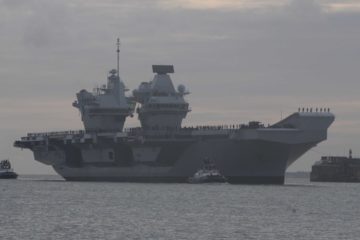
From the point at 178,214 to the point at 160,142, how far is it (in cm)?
5369

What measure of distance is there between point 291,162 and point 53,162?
3624 cm

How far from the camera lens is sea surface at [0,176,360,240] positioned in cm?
6812

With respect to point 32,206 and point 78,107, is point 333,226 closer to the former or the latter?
point 32,206

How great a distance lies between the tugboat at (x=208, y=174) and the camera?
427 feet

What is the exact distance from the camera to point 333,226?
2936 inches

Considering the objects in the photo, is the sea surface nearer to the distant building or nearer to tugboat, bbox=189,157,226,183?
tugboat, bbox=189,157,226,183

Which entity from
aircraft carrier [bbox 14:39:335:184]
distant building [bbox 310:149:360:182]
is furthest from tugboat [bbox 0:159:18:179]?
distant building [bbox 310:149:360:182]

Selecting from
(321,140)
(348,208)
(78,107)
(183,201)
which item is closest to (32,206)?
(183,201)

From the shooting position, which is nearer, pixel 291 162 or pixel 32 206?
pixel 32 206

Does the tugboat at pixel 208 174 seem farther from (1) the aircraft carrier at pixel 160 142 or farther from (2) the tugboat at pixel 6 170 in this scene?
(2) the tugboat at pixel 6 170

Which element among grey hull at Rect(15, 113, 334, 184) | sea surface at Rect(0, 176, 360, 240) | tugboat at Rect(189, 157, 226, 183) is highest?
grey hull at Rect(15, 113, 334, 184)

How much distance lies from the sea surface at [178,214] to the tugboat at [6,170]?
5442 centimetres

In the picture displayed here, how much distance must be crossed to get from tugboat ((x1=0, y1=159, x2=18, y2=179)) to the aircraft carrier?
19251 millimetres

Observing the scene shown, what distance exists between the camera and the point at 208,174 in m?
130
